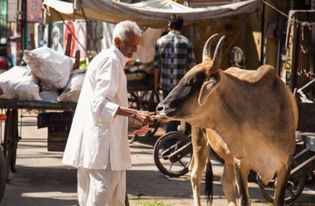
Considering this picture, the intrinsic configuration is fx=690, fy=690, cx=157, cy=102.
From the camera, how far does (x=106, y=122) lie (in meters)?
5.25

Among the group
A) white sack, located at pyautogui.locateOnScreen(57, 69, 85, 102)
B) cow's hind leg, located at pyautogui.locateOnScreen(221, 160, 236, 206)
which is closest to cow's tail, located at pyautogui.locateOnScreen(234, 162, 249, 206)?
cow's hind leg, located at pyautogui.locateOnScreen(221, 160, 236, 206)

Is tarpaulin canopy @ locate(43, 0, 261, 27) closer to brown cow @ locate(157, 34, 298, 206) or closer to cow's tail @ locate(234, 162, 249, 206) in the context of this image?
brown cow @ locate(157, 34, 298, 206)

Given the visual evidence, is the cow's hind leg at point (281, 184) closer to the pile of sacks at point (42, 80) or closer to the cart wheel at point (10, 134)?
the pile of sacks at point (42, 80)

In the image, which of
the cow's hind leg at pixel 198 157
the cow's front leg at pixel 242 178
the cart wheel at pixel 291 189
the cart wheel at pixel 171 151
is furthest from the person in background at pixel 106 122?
the cart wheel at pixel 171 151

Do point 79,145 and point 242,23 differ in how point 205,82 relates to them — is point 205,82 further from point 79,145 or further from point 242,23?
point 242,23

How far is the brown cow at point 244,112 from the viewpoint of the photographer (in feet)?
18.5


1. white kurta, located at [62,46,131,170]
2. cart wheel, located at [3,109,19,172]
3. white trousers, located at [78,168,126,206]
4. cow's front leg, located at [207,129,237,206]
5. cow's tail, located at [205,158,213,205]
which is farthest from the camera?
cart wheel, located at [3,109,19,172]

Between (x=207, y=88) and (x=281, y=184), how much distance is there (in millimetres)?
1302

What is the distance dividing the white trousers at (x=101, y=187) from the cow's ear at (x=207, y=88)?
0.87m

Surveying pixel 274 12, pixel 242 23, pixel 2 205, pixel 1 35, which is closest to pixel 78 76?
pixel 2 205

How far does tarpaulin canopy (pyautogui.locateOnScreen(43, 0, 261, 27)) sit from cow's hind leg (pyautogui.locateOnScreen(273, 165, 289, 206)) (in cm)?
527

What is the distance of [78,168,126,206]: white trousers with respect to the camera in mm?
5340

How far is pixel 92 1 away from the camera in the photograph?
10562mm

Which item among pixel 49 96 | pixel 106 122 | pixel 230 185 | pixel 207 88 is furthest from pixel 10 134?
pixel 207 88
